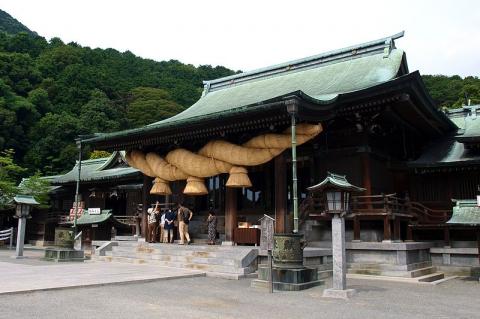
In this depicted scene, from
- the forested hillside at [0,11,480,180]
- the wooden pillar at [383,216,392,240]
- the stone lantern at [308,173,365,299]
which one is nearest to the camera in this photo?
the stone lantern at [308,173,365,299]

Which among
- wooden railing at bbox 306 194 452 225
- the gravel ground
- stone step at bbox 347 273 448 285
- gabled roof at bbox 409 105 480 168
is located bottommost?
the gravel ground

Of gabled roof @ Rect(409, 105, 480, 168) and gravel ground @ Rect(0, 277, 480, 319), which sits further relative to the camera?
gabled roof @ Rect(409, 105, 480, 168)

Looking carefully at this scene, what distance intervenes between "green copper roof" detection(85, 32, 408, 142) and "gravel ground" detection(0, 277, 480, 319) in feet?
21.0

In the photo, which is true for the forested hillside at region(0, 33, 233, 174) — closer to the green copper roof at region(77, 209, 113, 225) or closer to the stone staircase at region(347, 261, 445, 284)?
the green copper roof at region(77, 209, 113, 225)

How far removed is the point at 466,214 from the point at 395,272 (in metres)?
2.85

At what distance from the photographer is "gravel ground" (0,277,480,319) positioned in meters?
7.51

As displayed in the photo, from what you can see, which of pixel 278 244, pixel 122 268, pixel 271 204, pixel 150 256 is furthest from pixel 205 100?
pixel 278 244

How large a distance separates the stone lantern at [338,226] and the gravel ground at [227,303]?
0.35 meters

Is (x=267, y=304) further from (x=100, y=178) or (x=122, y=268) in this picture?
(x=100, y=178)

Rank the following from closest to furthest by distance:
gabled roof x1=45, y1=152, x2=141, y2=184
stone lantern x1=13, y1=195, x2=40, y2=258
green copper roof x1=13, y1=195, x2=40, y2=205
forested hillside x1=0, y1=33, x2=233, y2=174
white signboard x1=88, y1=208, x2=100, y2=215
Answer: stone lantern x1=13, y1=195, x2=40, y2=258 < green copper roof x1=13, y1=195, x2=40, y2=205 < white signboard x1=88, y1=208, x2=100, y2=215 < gabled roof x1=45, y1=152, x2=141, y2=184 < forested hillside x1=0, y1=33, x2=233, y2=174

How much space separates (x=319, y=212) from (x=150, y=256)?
6.43 meters

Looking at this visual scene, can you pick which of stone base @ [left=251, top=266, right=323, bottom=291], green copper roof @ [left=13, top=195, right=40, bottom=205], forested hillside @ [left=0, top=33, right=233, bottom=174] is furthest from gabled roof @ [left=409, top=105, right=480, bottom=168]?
forested hillside @ [left=0, top=33, right=233, bottom=174]

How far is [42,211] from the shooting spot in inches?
1323

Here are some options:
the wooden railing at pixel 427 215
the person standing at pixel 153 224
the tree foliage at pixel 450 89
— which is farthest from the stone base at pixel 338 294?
the tree foliage at pixel 450 89
